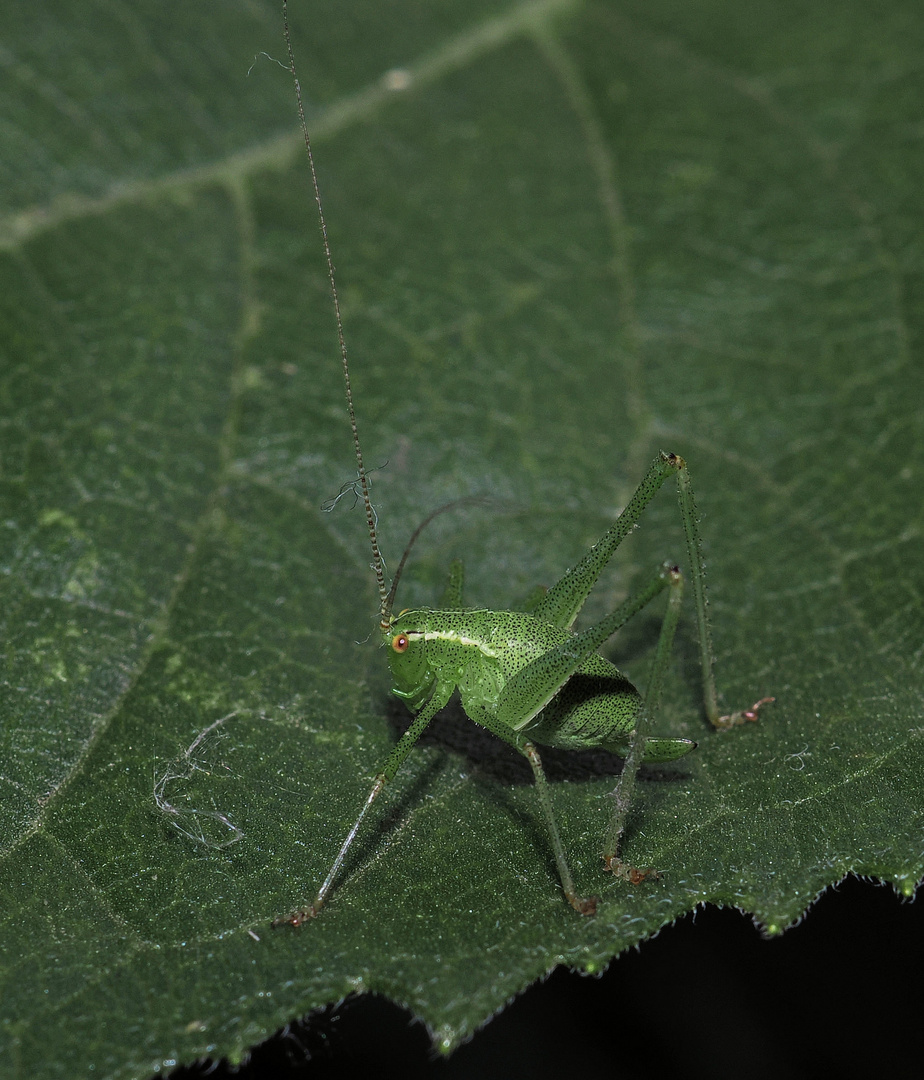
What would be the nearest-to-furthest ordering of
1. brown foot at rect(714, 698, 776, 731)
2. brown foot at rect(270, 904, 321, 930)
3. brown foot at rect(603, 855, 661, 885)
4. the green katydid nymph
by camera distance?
brown foot at rect(270, 904, 321, 930)
brown foot at rect(603, 855, 661, 885)
the green katydid nymph
brown foot at rect(714, 698, 776, 731)

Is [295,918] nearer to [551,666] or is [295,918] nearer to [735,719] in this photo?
[551,666]

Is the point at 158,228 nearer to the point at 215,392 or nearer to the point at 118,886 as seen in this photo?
the point at 215,392

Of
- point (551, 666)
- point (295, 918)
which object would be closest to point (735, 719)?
point (551, 666)

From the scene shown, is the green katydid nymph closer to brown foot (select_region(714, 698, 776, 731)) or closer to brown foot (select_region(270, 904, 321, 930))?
brown foot (select_region(714, 698, 776, 731))

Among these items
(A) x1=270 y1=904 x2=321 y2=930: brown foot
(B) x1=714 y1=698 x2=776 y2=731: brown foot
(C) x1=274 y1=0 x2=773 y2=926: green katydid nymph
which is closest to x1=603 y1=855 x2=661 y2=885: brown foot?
(C) x1=274 y1=0 x2=773 y2=926: green katydid nymph

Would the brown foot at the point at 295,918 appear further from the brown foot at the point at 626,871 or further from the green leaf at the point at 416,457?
the brown foot at the point at 626,871

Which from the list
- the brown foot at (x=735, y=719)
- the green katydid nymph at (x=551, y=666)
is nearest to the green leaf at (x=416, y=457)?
the brown foot at (x=735, y=719)

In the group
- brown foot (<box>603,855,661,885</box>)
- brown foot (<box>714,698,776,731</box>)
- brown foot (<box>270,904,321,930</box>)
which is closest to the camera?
brown foot (<box>270,904,321,930</box>)

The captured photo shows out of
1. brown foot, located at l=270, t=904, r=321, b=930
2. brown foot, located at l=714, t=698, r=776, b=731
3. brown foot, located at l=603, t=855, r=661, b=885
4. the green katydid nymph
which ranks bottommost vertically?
brown foot, located at l=714, t=698, r=776, b=731
